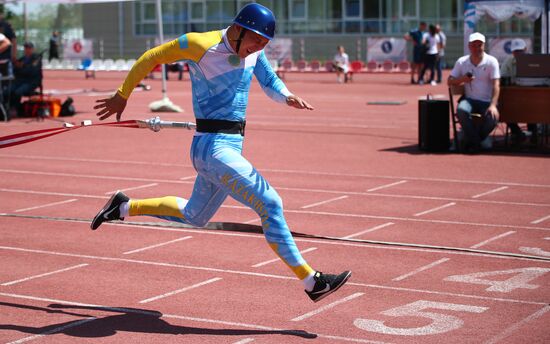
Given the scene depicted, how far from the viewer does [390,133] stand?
21500 millimetres

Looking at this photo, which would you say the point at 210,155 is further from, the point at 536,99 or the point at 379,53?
the point at 379,53

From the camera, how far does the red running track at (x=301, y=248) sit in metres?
7.21

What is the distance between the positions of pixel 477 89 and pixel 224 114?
10633 millimetres

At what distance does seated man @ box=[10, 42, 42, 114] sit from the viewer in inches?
998

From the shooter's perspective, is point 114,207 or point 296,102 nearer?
point 296,102

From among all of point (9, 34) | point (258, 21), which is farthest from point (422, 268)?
point (9, 34)

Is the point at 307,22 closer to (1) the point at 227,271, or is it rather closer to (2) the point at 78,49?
(2) the point at 78,49

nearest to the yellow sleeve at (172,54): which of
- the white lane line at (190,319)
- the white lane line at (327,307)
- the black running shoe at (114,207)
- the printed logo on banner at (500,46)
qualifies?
the black running shoe at (114,207)

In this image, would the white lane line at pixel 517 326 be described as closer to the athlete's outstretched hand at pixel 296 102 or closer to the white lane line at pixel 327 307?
the white lane line at pixel 327 307

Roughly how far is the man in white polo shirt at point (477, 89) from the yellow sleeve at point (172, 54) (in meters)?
10.3

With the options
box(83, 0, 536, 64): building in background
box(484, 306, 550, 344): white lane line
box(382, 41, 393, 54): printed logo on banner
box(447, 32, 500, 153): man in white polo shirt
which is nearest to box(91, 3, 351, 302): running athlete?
box(484, 306, 550, 344): white lane line

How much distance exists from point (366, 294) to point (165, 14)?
191 feet

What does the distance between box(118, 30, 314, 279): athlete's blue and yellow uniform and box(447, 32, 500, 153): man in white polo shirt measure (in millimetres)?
10056

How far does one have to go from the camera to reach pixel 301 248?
9930 millimetres
